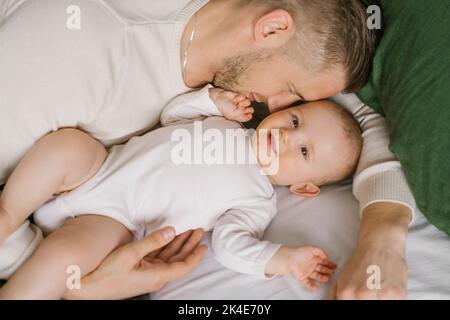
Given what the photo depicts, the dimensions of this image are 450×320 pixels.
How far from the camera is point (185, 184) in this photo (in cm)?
112

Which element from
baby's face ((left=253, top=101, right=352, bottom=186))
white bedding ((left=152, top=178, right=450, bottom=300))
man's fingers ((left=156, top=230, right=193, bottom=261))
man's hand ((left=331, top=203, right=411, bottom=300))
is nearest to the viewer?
man's hand ((left=331, top=203, right=411, bottom=300))

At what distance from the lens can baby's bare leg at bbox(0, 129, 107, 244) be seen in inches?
39.1

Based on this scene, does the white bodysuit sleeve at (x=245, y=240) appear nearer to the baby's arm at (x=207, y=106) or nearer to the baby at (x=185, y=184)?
the baby at (x=185, y=184)

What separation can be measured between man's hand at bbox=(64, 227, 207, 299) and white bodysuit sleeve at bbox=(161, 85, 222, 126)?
0.37 meters

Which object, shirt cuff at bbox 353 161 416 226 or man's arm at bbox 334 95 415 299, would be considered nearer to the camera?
man's arm at bbox 334 95 415 299

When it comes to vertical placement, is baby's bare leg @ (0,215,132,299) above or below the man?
below

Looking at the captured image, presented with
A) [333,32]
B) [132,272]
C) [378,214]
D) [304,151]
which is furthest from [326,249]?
[333,32]

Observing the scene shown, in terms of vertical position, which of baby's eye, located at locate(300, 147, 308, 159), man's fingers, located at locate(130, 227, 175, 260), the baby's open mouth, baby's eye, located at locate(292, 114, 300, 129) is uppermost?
baby's eye, located at locate(292, 114, 300, 129)

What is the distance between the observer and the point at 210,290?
98 cm

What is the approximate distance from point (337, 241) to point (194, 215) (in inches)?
13.0

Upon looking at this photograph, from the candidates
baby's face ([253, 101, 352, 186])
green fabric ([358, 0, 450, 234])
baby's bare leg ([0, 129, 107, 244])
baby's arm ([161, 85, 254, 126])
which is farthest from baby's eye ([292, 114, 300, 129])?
baby's bare leg ([0, 129, 107, 244])

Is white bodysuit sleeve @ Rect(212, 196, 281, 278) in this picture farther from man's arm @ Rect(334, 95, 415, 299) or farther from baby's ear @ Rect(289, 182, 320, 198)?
man's arm @ Rect(334, 95, 415, 299)

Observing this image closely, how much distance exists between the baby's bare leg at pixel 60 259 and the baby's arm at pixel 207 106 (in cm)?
37
